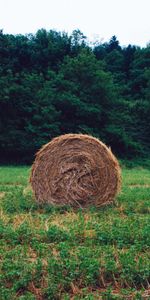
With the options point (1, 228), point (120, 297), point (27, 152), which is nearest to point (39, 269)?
point (120, 297)

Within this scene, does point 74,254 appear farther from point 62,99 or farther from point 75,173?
point 62,99

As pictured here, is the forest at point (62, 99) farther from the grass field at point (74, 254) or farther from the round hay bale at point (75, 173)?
the grass field at point (74, 254)

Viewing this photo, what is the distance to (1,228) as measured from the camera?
30.9 ft

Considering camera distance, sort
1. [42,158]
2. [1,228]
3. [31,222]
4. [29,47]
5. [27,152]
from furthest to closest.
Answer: [29,47] < [27,152] < [42,158] < [31,222] < [1,228]

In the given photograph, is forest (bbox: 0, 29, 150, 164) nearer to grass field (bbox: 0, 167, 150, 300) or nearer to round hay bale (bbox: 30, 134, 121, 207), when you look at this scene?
round hay bale (bbox: 30, 134, 121, 207)

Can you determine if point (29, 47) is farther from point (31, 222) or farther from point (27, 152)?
point (31, 222)

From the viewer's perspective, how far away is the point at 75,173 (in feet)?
43.5

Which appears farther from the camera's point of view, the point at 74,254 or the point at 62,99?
the point at 62,99

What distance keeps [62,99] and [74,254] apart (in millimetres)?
29985

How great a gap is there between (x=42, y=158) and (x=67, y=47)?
107 feet

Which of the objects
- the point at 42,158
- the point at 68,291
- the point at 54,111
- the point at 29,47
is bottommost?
the point at 68,291

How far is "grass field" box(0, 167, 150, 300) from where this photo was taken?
661 cm

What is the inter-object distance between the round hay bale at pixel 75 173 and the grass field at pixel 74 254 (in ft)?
3.57

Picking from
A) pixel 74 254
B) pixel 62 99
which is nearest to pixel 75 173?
pixel 74 254
